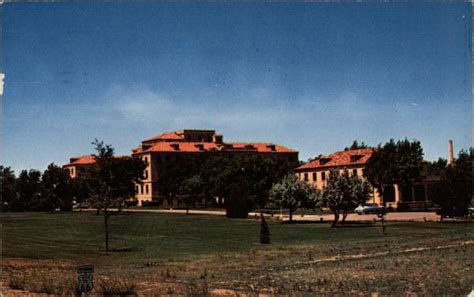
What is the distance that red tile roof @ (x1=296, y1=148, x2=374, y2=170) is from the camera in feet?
270

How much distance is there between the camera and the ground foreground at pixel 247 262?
15688mm

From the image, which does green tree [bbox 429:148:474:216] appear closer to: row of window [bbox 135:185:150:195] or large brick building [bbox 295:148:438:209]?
large brick building [bbox 295:148:438:209]

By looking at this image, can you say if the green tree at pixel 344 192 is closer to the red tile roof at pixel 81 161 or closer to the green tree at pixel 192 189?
the green tree at pixel 192 189

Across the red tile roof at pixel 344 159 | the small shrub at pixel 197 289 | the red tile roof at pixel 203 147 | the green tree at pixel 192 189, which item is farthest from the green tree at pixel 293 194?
the red tile roof at pixel 203 147

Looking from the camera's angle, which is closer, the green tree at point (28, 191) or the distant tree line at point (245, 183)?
the distant tree line at point (245, 183)

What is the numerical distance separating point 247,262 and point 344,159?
65700 mm

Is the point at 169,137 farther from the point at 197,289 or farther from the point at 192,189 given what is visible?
the point at 197,289

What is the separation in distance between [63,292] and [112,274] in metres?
4.75

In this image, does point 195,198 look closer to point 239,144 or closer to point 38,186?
point 38,186

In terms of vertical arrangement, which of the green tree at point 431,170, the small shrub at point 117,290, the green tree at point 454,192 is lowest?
the small shrub at point 117,290

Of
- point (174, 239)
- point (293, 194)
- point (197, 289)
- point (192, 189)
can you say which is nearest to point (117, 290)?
point (197, 289)

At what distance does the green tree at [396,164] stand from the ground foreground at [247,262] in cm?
2809

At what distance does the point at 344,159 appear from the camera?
8600 cm

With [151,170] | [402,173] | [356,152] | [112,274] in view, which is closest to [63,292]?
[112,274]
